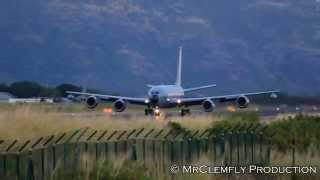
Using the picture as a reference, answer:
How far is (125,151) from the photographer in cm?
1634

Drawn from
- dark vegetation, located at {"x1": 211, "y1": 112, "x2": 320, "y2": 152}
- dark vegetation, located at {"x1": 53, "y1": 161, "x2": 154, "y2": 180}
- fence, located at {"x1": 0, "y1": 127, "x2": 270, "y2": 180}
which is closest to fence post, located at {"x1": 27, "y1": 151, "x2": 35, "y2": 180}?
fence, located at {"x1": 0, "y1": 127, "x2": 270, "y2": 180}

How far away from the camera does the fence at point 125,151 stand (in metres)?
13.3

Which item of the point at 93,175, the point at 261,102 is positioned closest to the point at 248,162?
the point at 93,175

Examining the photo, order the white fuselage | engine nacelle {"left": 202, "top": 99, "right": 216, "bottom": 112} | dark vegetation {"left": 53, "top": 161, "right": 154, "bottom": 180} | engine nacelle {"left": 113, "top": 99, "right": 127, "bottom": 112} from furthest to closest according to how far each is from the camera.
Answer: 1. the white fuselage
2. engine nacelle {"left": 202, "top": 99, "right": 216, "bottom": 112}
3. engine nacelle {"left": 113, "top": 99, "right": 127, "bottom": 112}
4. dark vegetation {"left": 53, "top": 161, "right": 154, "bottom": 180}

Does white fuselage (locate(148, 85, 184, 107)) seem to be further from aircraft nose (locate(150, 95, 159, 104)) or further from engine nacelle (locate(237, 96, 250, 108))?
engine nacelle (locate(237, 96, 250, 108))

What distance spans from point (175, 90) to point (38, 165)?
53511mm

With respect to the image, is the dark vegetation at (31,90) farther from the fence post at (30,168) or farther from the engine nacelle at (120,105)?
the fence post at (30,168)

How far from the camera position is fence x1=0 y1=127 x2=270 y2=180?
1329 cm

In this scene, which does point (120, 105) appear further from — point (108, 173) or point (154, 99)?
point (108, 173)

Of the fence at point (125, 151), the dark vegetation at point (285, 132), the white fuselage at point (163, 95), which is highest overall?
the white fuselage at point (163, 95)

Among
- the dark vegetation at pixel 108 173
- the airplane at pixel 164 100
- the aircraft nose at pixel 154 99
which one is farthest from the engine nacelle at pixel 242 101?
the dark vegetation at pixel 108 173

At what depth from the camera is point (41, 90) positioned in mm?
133125

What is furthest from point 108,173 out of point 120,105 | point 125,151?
point 120,105

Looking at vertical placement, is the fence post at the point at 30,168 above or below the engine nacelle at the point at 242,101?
below
